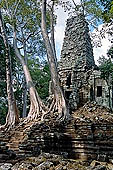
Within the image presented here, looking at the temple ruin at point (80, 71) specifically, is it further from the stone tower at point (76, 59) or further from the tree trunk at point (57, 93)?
the tree trunk at point (57, 93)

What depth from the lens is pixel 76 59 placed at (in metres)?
12.0

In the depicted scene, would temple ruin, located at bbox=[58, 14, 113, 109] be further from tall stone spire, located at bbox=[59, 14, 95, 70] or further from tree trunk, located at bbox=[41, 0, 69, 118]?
tree trunk, located at bbox=[41, 0, 69, 118]

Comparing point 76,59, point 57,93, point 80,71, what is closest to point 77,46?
point 76,59

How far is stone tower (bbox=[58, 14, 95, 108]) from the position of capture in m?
11.5

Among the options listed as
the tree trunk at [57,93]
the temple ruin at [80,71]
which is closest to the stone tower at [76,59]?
the temple ruin at [80,71]

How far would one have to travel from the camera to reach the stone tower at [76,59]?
11508 mm

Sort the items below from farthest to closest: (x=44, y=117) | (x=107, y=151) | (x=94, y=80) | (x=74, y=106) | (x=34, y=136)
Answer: (x=94, y=80) → (x=74, y=106) → (x=44, y=117) → (x=34, y=136) → (x=107, y=151)

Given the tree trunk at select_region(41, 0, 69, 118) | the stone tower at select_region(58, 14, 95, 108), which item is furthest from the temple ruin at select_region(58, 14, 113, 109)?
the tree trunk at select_region(41, 0, 69, 118)

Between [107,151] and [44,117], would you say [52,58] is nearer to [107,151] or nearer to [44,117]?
[44,117]

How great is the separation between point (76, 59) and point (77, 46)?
2.64 feet

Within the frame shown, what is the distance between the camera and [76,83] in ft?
38.1

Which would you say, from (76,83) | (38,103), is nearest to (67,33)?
(76,83)

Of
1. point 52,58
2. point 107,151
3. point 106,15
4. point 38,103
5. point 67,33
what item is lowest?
point 107,151

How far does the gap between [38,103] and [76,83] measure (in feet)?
12.1
